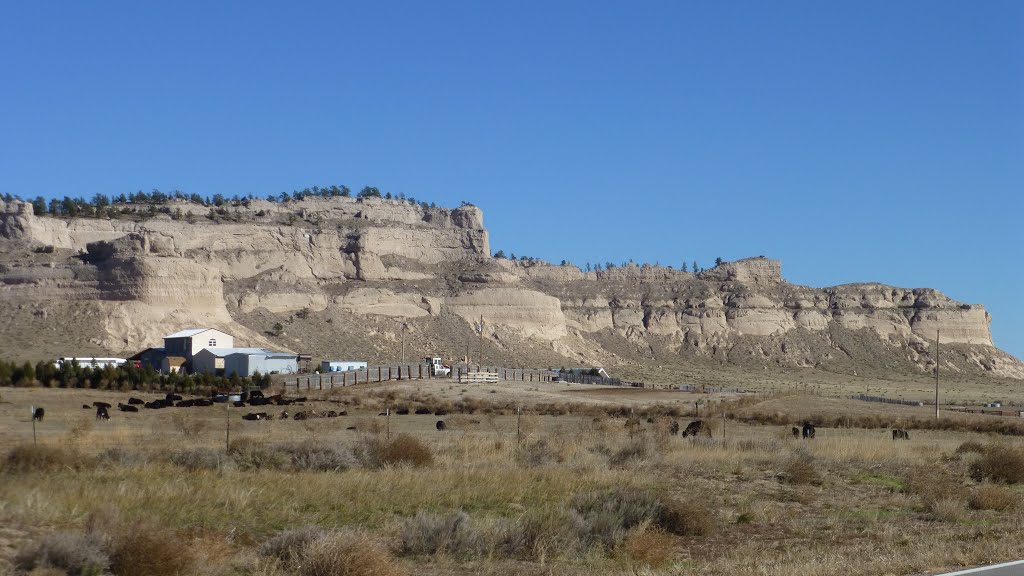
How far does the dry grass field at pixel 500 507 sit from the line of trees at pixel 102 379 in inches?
1215

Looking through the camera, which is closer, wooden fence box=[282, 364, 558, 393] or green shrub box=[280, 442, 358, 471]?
green shrub box=[280, 442, 358, 471]

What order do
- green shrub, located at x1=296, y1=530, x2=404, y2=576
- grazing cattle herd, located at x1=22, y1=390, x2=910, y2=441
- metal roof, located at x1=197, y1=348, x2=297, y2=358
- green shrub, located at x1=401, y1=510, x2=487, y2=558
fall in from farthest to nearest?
metal roof, located at x1=197, y1=348, x2=297, y2=358 → grazing cattle herd, located at x1=22, y1=390, x2=910, y2=441 → green shrub, located at x1=401, y1=510, x2=487, y2=558 → green shrub, located at x1=296, y1=530, x2=404, y2=576

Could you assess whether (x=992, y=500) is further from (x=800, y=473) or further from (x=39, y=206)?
(x=39, y=206)

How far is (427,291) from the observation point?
127 m

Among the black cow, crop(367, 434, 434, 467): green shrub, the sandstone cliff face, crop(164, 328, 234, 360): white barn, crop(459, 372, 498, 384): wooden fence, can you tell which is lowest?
the black cow

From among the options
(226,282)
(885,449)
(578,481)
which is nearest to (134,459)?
(578,481)

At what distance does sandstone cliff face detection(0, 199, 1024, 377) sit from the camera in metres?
94.9

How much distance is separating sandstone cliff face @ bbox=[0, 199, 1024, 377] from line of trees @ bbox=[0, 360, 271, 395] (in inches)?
1204

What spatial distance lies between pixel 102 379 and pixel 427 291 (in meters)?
73.6

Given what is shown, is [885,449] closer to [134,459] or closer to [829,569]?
[829,569]

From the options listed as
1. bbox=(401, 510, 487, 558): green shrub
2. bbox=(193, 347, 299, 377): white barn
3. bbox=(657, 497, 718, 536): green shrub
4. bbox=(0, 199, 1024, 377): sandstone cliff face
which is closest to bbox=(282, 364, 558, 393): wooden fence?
bbox=(193, 347, 299, 377): white barn

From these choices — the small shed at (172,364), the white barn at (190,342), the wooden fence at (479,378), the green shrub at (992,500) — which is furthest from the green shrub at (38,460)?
the white barn at (190,342)

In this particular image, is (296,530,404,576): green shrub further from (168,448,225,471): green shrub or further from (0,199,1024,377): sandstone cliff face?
(0,199,1024,377): sandstone cliff face

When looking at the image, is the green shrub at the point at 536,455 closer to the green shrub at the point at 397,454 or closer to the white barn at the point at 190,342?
the green shrub at the point at 397,454
